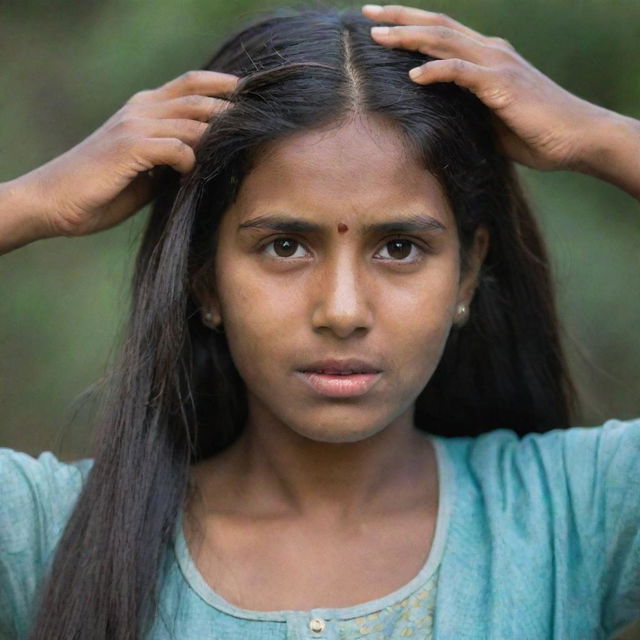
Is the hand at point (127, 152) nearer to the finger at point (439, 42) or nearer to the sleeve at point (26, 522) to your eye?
the finger at point (439, 42)

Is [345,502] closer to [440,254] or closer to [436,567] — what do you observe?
[436,567]

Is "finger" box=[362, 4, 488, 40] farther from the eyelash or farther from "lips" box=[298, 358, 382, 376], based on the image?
"lips" box=[298, 358, 382, 376]

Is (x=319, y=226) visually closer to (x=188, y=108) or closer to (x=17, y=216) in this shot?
(x=188, y=108)

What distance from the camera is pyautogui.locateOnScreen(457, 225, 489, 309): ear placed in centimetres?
246

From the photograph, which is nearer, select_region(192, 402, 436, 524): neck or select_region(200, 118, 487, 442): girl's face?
select_region(200, 118, 487, 442): girl's face

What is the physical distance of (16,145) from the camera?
4199 millimetres

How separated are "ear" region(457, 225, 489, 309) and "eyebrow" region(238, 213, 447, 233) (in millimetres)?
221

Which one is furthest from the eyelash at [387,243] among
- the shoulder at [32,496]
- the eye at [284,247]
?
the shoulder at [32,496]

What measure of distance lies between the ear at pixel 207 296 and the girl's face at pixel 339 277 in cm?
11

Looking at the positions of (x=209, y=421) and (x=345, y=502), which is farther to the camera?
(x=209, y=421)

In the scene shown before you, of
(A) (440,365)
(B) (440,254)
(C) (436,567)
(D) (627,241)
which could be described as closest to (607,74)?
(D) (627,241)

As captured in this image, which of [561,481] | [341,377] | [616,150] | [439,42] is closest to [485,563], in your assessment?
[561,481]

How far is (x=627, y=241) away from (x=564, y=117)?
1671mm

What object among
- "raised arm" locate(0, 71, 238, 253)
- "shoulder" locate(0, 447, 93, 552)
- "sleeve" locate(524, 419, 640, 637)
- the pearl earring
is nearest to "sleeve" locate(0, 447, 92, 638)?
"shoulder" locate(0, 447, 93, 552)
